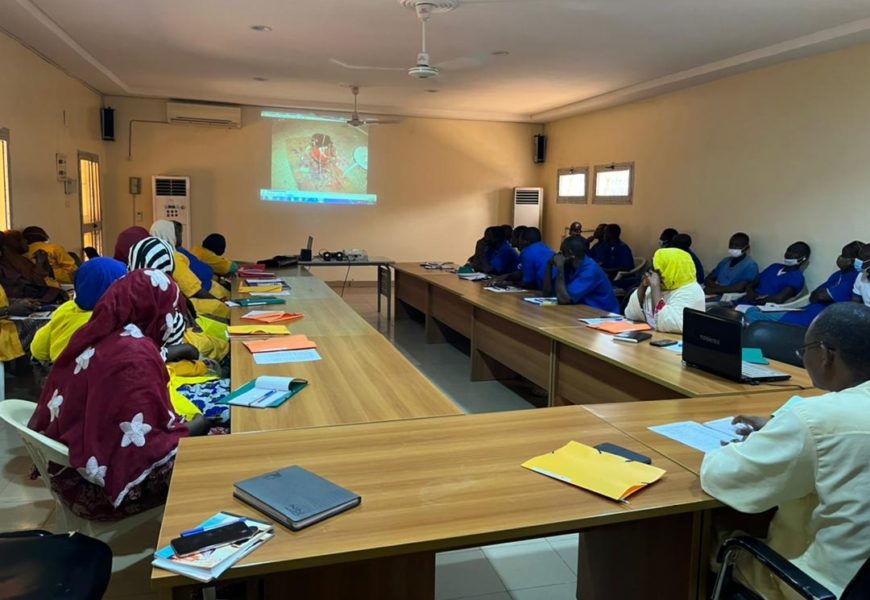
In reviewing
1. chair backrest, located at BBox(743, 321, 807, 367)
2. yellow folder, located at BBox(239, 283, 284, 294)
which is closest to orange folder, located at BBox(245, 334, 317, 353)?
yellow folder, located at BBox(239, 283, 284, 294)

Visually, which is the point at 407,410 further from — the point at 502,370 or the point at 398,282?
the point at 398,282

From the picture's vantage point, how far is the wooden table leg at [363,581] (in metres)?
1.70

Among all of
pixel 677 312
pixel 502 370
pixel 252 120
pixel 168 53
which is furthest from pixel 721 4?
pixel 252 120

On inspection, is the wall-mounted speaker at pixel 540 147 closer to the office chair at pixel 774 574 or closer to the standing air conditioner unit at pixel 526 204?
the standing air conditioner unit at pixel 526 204

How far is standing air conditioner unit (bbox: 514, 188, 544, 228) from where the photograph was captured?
34.2ft

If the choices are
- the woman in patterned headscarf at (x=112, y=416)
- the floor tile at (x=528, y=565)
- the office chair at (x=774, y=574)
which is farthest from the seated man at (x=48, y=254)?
the office chair at (x=774, y=574)

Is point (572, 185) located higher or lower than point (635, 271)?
higher

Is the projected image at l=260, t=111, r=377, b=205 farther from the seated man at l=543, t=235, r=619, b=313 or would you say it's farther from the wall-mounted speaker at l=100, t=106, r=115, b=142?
the seated man at l=543, t=235, r=619, b=313

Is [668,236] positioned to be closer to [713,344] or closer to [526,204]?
[526,204]

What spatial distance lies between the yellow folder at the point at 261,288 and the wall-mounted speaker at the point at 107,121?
16.5 ft

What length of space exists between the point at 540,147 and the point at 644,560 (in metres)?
9.36

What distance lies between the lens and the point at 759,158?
21.0 feet

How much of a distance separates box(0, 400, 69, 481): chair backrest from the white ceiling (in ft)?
12.1

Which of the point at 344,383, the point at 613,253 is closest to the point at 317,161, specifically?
the point at 613,253
